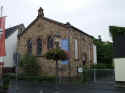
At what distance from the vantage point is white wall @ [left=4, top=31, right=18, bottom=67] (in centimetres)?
2907

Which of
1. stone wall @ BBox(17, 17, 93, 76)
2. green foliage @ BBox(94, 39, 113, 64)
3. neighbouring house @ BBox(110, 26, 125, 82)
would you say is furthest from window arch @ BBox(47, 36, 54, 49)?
green foliage @ BBox(94, 39, 113, 64)

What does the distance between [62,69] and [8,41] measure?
44.0 feet

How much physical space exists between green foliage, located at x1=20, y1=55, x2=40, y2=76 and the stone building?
79cm

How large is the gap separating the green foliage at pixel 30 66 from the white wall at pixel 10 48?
6066 millimetres

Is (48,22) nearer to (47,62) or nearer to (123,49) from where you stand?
(47,62)

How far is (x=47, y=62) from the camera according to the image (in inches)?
939

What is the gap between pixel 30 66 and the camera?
23938mm

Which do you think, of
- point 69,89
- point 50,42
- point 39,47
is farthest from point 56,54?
point 39,47

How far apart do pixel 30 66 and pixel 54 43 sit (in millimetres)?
5026

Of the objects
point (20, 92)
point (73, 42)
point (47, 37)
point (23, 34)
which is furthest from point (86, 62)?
point (20, 92)

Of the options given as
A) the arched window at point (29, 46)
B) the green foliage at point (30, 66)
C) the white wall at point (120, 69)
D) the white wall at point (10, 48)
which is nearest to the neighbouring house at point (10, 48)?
the white wall at point (10, 48)

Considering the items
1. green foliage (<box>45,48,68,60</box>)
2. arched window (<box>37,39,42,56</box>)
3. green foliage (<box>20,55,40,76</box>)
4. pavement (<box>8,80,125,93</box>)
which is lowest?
pavement (<box>8,80,125,93</box>)

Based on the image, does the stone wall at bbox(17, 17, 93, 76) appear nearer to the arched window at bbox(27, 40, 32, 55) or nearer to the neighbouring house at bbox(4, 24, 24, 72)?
the arched window at bbox(27, 40, 32, 55)

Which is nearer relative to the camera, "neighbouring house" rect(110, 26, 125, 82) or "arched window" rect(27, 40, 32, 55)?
"neighbouring house" rect(110, 26, 125, 82)
